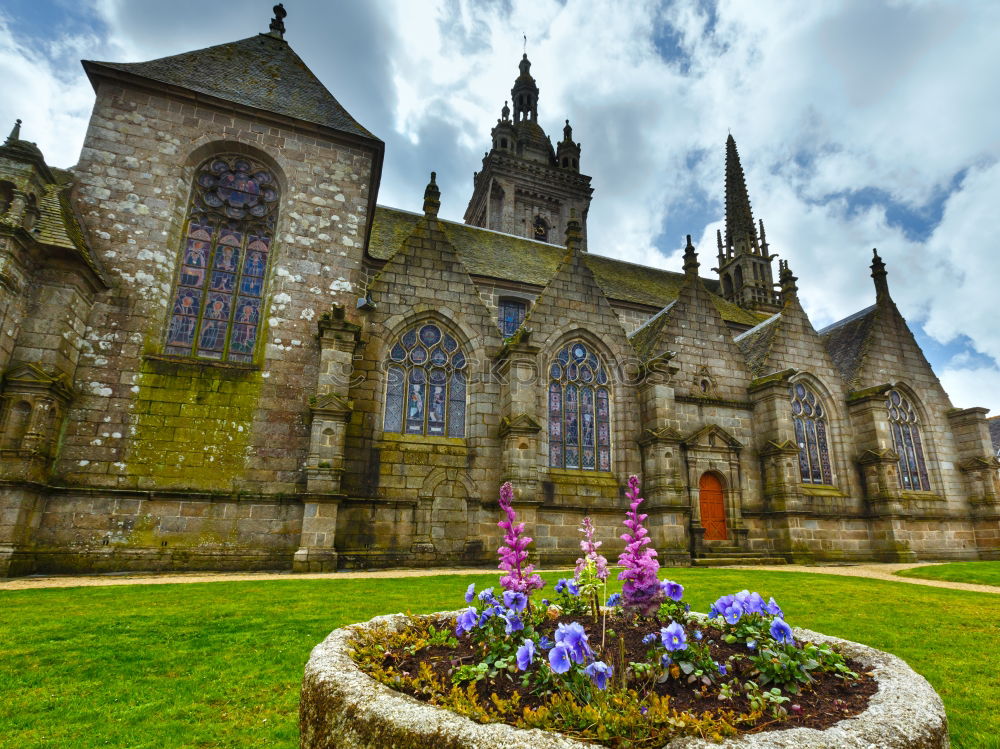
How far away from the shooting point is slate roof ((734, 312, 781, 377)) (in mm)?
18391

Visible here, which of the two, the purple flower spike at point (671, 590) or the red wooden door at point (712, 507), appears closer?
the purple flower spike at point (671, 590)

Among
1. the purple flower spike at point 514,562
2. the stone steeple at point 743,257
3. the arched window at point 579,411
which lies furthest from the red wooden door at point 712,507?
the stone steeple at point 743,257

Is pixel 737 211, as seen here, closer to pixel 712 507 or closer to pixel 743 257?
pixel 743 257

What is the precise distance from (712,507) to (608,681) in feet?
49.8

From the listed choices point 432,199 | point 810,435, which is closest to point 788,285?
point 810,435

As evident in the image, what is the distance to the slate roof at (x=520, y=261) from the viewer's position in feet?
71.0

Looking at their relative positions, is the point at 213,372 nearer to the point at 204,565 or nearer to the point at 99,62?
the point at 204,565

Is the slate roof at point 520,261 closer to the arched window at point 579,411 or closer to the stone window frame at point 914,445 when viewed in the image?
the arched window at point 579,411

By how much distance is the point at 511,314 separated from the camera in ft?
70.7

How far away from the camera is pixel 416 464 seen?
44.5 feet

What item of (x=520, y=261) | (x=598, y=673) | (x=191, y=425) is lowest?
(x=598, y=673)

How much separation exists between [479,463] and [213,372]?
7110mm

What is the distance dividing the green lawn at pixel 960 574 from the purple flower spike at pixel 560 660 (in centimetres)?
1418

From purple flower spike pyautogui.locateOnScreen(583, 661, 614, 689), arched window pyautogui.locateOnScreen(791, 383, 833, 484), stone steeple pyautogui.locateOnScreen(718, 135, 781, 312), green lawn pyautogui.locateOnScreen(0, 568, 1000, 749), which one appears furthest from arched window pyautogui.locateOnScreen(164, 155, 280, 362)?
stone steeple pyautogui.locateOnScreen(718, 135, 781, 312)
